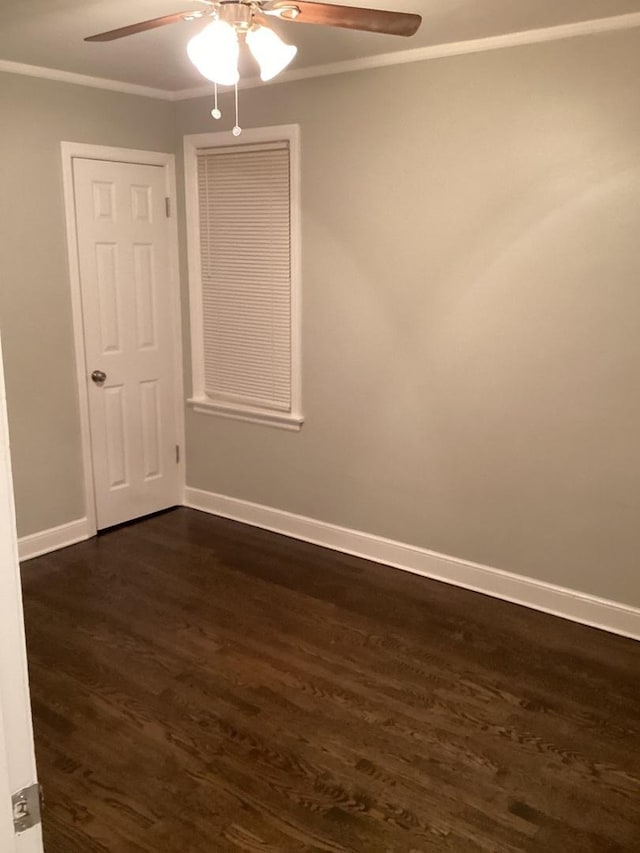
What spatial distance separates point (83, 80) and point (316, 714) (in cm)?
334

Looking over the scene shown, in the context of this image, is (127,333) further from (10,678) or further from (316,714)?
(10,678)

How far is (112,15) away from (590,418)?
2.55 m

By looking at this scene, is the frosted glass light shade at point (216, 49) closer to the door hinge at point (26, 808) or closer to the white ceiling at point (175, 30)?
the white ceiling at point (175, 30)

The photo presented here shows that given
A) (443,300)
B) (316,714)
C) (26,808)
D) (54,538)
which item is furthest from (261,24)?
(54,538)

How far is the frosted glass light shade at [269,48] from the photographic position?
2.20 m

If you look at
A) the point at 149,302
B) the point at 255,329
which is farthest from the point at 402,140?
the point at 149,302

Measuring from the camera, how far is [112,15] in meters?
2.79

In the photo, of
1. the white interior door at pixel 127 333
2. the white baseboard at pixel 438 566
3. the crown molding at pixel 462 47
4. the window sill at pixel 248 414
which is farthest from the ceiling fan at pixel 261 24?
the white baseboard at pixel 438 566

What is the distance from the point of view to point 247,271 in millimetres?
4219

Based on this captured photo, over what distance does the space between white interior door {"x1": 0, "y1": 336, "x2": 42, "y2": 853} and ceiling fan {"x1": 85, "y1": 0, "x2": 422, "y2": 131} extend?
1651 mm

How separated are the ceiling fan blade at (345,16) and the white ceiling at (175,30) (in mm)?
569

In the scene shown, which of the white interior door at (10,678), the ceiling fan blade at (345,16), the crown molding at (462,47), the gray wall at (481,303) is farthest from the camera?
the gray wall at (481,303)

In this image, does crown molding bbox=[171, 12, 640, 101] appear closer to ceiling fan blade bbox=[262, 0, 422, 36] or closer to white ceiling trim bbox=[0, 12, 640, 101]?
white ceiling trim bbox=[0, 12, 640, 101]

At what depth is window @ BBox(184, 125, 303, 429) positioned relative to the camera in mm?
3996
